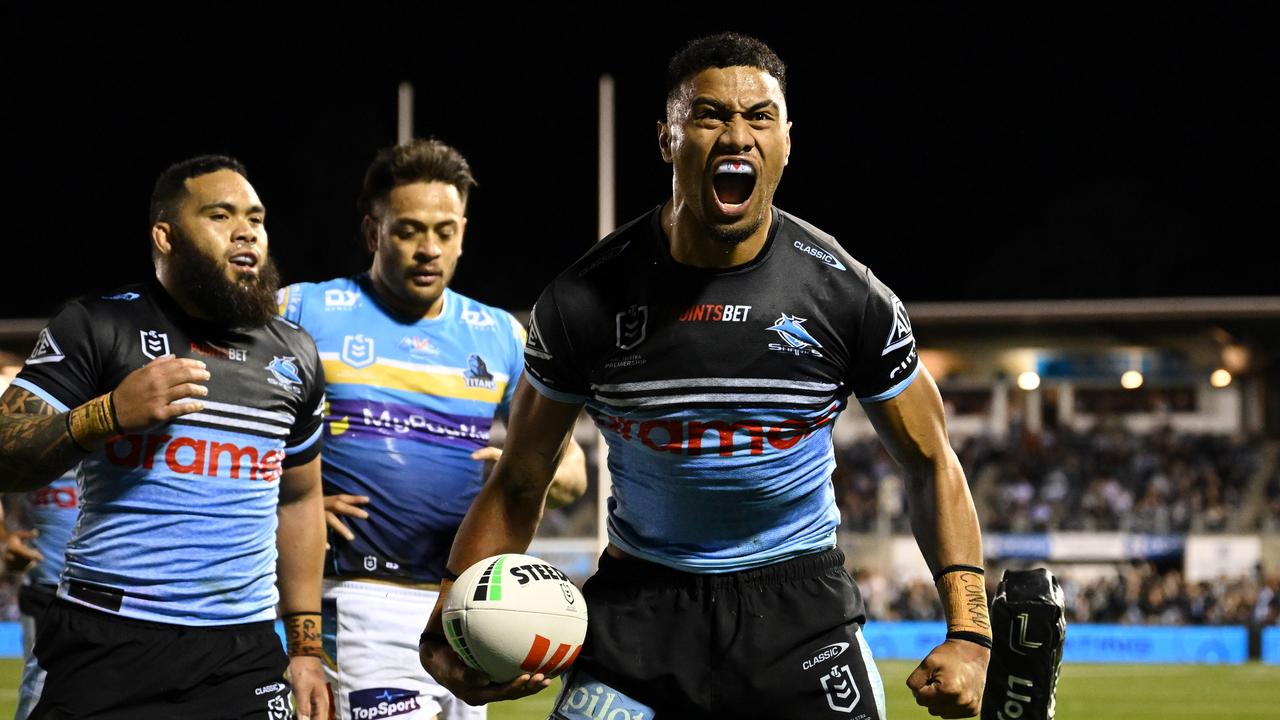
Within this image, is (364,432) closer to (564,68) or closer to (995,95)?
(564,68)

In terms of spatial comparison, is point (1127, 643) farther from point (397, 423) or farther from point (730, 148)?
point (730, 148)

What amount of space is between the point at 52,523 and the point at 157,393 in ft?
12.8

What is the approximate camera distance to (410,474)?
536 centimetres

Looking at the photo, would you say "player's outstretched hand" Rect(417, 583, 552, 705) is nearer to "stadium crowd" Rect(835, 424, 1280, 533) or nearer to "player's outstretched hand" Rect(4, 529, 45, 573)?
"player's outstretched hand" Rect(4, 529, 45, 573)

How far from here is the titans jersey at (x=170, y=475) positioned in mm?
4035

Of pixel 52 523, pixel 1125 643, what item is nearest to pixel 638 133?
pixel 1125 643

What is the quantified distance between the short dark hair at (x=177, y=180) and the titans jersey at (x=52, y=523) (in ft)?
10.2

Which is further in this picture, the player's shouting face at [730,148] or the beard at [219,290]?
the beard at [219,290]

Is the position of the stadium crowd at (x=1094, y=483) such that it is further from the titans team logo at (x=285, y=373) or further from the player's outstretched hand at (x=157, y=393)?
the player's outstretched hand at (x=157, y=393)

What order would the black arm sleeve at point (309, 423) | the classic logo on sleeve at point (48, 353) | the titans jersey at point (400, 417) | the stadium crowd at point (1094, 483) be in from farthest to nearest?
the stadium crowd at point (1094, 483) < the titans jersey at point (400, 417) < the black arm sleeve at point (309, 423) < the classic logo on sleeve at point (48, 353)

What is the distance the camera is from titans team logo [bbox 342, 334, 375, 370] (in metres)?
5.45

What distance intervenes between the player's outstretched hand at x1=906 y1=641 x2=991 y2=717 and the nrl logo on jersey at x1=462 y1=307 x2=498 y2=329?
2.91 m

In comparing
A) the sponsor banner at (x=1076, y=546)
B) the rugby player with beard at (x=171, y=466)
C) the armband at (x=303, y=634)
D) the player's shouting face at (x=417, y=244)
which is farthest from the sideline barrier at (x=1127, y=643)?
the rugby player with beard at (x=171, y=466)

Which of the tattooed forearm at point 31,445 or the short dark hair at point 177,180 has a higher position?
the short dark hair at point 177,180
